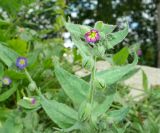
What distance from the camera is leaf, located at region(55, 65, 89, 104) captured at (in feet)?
3.65

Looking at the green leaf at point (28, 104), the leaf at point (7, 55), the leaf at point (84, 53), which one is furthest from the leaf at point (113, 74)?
the leaf at point (7, 55)

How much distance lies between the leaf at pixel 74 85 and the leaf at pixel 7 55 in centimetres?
41

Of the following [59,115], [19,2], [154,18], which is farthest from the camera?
[154,18]

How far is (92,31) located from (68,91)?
166 mm

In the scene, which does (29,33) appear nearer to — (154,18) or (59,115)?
(59,115)

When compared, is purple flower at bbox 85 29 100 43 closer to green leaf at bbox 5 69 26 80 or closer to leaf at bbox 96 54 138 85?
leaf at bbox 96 54 138 85

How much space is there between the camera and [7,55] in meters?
1.53

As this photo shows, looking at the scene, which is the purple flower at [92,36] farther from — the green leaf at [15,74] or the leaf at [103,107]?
the green leaf at [15,74]

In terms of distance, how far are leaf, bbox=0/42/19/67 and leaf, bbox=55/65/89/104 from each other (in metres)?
0.41

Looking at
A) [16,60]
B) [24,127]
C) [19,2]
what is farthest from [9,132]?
[19,2]

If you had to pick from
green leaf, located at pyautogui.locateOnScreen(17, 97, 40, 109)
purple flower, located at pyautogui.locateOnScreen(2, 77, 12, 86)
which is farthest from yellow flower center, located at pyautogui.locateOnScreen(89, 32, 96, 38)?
purple flower, located at pyautogui.locateOnScreen(2, 77, 12, 86)

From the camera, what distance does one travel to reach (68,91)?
1.12m

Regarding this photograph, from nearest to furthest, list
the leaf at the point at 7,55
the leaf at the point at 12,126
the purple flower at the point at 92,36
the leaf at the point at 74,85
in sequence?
1. the purple flower at the point at 92,36
2. the leaf at the point at 74,85
3. the leaf at the point at 12,126
4. the leaf at the point at 7,55

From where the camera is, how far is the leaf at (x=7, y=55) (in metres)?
1.49
